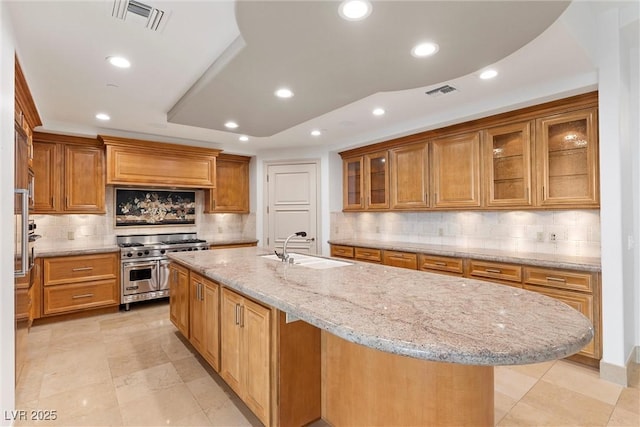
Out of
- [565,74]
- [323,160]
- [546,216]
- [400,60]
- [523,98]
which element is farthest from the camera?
[323,160]

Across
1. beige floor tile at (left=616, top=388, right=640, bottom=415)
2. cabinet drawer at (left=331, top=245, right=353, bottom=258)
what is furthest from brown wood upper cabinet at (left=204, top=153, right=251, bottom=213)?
beige floor tile at (left=616, top=388, right=640, bottom=415)

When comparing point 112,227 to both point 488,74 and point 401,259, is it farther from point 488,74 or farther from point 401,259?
point 488,74

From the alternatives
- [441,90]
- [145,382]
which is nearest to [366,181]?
[441,90]

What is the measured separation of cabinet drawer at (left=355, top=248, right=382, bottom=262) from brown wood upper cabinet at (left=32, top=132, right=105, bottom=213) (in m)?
3.61

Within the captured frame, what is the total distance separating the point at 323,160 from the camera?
532 cm

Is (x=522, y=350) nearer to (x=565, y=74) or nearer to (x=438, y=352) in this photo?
(x=438, y=352)

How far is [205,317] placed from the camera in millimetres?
2584

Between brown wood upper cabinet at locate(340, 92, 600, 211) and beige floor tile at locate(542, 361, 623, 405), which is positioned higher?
brown wood upper cabinet at locate(340, 92, 600, 211)

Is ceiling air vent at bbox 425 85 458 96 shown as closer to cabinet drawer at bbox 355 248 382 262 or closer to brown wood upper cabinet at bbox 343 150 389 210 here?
brown wood upper cabinet at bbox 343 150 389 210

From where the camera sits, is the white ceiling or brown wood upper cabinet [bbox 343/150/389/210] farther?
brown wood upper cabinet [bbox 343/150/389/210]

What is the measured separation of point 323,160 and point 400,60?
330 cm

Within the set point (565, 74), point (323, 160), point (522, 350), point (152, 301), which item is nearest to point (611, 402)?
point (522, 350)

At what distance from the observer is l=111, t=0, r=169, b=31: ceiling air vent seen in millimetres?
1760

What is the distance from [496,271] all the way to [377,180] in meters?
2.14
